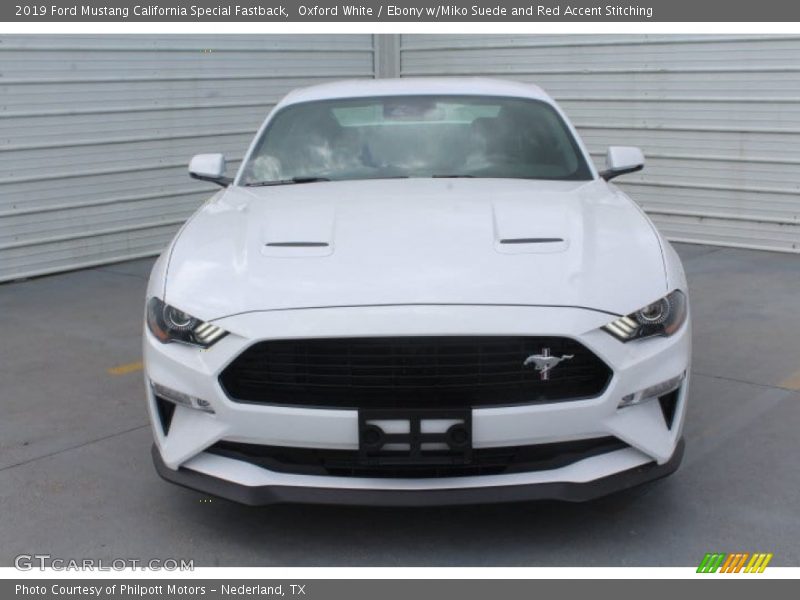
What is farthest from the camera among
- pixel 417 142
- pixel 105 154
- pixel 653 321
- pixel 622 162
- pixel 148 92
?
pixel 148 92

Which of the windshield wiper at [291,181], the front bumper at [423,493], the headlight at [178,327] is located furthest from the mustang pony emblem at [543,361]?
the windshield wiper at [291,181]

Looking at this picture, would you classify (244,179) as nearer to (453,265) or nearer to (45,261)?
(453,265)

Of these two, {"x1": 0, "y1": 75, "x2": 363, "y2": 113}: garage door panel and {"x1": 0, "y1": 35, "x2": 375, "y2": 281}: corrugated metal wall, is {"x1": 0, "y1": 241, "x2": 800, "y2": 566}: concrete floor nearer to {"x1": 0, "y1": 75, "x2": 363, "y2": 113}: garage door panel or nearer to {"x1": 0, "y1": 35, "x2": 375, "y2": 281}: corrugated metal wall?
{"x1": 0, "y1": 35, "x2": 375, "y2": 281}: corrugated metal wall

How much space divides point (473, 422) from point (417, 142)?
84.4 inches

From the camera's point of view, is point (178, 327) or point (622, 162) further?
point (622, 162)

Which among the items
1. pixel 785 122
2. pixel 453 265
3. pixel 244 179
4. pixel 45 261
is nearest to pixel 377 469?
pixel 453 265

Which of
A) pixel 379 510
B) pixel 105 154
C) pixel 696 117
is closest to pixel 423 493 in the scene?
pixel 379 510

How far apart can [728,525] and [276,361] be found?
1.71m

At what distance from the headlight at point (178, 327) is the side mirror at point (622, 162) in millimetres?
2465

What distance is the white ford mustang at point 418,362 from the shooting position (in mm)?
3512

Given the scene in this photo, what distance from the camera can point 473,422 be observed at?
137 inches

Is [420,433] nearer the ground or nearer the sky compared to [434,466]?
nearer the sky

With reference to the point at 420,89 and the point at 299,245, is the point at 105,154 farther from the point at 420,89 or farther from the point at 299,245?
the point at 299,245

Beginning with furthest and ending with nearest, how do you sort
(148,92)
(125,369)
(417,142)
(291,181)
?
(148,92), (125,369), (417,142), (291,181)
